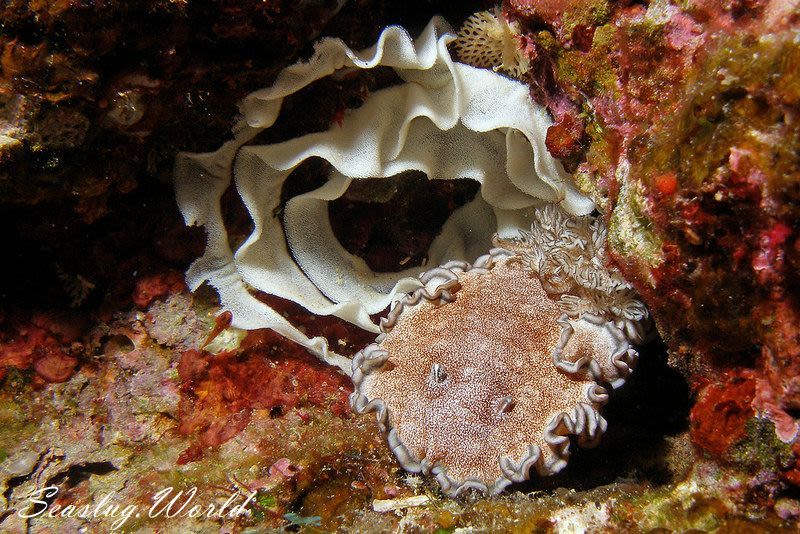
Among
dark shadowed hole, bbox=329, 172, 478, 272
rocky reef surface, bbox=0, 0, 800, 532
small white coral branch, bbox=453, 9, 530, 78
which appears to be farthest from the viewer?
dark shadowed hole, bbox=329, 172, 478, 272

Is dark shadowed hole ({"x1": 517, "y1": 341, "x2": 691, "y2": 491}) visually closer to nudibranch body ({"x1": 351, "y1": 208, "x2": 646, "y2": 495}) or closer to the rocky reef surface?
the rocky reef surface

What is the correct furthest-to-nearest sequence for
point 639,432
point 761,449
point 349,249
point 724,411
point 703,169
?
point 349,249 → point 639,432 → point 724,411 → point 761,449 → point 703,169

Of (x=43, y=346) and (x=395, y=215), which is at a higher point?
(x=395, y=215)

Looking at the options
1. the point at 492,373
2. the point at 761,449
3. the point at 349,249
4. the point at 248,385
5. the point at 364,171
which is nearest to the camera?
the point at 761,449

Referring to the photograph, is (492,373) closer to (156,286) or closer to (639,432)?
(639,432)

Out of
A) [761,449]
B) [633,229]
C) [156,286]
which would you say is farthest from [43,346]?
[761,449]

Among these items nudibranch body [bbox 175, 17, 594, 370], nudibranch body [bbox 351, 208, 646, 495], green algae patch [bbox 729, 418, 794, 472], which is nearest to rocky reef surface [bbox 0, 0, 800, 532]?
green algae patch [bbox 729, 418, 794, 472]
